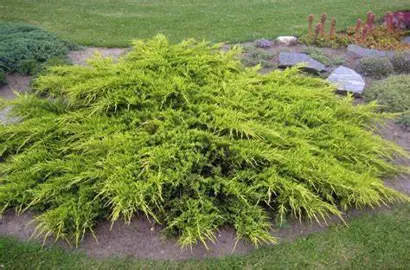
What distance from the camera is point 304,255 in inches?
126

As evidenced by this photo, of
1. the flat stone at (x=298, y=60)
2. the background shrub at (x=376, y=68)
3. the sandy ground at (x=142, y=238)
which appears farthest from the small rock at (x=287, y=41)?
the sandy ground at (x=142, y=238)

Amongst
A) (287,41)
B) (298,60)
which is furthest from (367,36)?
(298,60)

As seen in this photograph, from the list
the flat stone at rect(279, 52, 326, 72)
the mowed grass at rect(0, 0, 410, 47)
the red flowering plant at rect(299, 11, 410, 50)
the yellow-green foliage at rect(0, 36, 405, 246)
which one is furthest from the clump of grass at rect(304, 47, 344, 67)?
the yellow-green foliage at rect(0, 36, 405, 246)

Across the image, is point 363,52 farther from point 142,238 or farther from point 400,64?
point 142,238

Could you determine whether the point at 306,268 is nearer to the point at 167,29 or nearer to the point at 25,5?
the point at 167,29

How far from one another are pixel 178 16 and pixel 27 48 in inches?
152

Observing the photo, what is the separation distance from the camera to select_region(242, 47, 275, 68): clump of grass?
6.17 m

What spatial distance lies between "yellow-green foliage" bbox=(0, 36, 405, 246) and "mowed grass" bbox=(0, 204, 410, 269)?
7.0 inches

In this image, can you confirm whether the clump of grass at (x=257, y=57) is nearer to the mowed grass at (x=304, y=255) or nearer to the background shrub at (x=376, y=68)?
the background shrub at (x=376, y=68)

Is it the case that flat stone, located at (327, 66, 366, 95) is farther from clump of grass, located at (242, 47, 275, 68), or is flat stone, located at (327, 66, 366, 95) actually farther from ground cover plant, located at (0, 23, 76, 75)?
ground cover plant, located at (0, 23, 76, 75)

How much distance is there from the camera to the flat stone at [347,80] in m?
5.44

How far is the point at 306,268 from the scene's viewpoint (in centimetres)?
311

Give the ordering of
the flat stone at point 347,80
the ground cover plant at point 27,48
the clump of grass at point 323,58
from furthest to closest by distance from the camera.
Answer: the clump of grass at point 323,58 → the ground cover plant at point 27,48 → the flat stone at point 347,80

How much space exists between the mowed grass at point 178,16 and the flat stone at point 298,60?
1537mm
